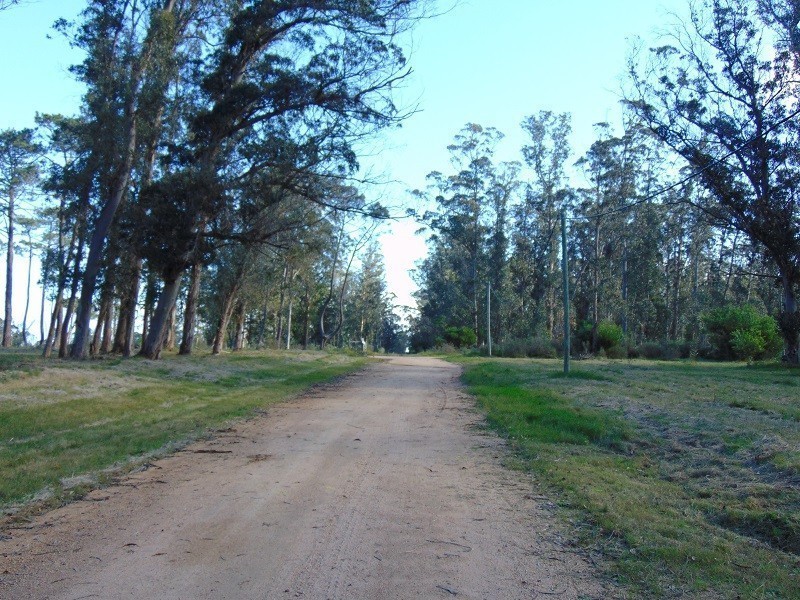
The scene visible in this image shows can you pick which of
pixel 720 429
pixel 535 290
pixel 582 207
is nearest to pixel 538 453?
pixel 720 429

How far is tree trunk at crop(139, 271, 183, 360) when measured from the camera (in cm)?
2464

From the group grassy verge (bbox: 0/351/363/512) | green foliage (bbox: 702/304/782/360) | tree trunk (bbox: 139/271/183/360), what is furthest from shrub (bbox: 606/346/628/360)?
tree trunk (bbox: 139/271/183/360)

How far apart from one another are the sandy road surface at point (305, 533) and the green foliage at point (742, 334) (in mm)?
32243

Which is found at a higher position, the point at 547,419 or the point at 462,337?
the point at 462,337

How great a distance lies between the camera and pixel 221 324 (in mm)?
36062

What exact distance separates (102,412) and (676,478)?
10252 mm

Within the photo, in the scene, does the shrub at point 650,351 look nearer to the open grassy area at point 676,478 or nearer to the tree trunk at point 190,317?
the tree trunk at point 190,317

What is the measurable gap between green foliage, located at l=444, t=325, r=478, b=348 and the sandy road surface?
52.5 metres

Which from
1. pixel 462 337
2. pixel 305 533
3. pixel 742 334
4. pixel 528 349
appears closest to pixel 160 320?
pixel 305 533

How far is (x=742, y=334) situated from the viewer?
122 ft

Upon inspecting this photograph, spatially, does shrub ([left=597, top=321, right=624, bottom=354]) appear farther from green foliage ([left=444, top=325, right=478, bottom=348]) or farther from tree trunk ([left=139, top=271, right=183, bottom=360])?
tree trunk ([left=139, top=271, right=183, bottom=360])

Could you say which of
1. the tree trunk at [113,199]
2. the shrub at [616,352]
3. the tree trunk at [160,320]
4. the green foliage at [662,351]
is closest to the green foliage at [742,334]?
the green foliage at [662,351]

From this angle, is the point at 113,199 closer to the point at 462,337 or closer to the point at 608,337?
the point at 608,337

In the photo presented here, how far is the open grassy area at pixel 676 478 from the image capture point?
5.30 metres
